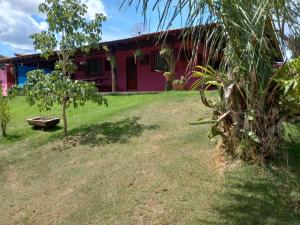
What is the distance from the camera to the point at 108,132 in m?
9.26

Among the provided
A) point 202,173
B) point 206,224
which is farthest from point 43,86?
point 206,224

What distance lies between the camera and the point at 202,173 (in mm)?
6137

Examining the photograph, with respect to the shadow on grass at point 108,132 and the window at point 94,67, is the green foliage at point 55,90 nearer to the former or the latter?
the shadow on grass at point 108,132

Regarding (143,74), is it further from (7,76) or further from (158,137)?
(7,76)

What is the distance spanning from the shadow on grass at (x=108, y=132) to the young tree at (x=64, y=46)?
0.56 metres

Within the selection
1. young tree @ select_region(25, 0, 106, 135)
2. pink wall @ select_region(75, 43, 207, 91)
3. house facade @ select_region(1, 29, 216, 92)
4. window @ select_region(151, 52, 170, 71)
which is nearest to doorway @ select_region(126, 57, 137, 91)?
house facade @ select_region(1, 29, 216, 92)

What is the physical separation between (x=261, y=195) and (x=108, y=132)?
4.73 m

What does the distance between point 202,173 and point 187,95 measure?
617 centimetres

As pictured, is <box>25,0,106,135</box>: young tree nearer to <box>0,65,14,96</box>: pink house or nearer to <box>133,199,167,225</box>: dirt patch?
<box>133,199,167,225</box>: dirt patch

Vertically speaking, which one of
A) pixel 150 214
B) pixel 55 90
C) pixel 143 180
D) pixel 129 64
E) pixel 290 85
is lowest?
pixel 150 214

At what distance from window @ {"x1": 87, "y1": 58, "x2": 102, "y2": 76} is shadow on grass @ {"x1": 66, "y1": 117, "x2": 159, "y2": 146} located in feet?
37.7

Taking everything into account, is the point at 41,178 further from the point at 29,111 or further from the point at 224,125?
the point at 29,111

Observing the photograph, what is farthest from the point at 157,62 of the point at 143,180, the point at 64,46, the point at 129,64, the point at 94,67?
the point at 143,180

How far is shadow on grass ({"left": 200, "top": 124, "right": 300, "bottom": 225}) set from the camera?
15.7 ft
